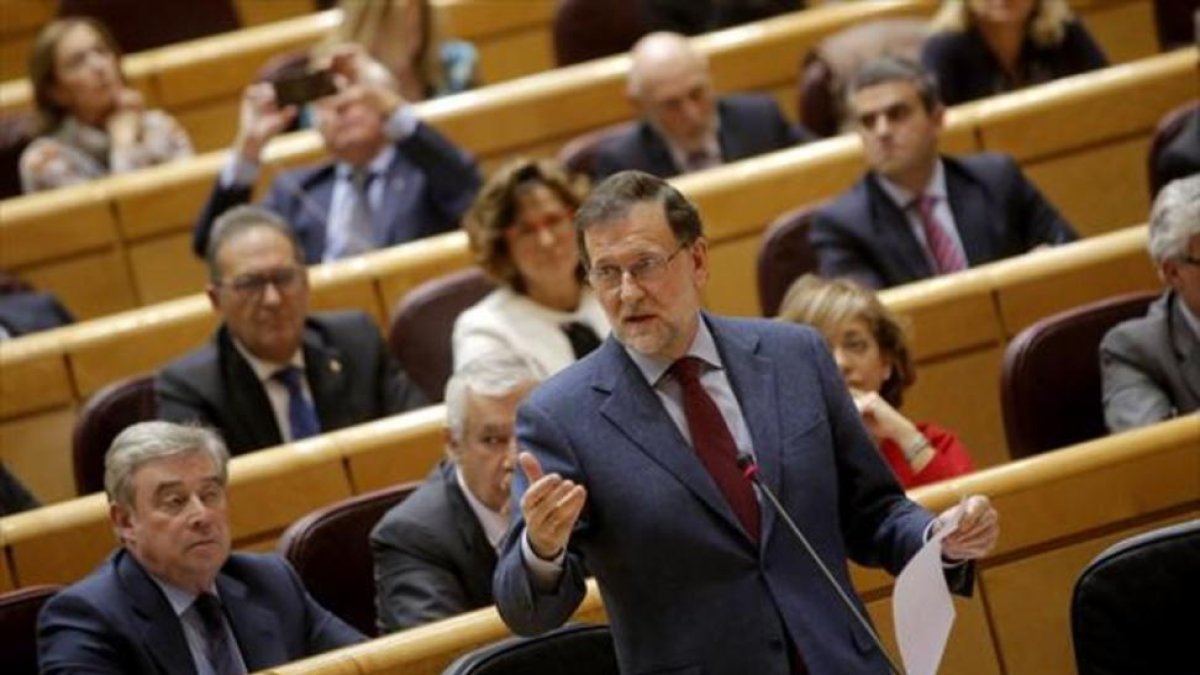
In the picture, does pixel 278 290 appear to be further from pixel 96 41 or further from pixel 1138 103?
pixel 1138 103

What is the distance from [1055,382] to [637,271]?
1.11 metres

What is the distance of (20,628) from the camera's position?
2.48 metres

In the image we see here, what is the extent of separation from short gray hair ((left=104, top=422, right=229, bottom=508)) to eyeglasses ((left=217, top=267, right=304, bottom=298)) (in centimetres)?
71

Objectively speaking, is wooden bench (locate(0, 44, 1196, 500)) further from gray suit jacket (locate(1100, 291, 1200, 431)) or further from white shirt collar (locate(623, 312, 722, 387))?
white shirt collar (locate(623, 312, 722, 387))

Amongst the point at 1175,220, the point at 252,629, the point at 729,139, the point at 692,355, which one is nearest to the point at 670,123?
the point at 729,139

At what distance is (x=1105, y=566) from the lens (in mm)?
2084

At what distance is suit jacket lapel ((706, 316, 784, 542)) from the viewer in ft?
6.35

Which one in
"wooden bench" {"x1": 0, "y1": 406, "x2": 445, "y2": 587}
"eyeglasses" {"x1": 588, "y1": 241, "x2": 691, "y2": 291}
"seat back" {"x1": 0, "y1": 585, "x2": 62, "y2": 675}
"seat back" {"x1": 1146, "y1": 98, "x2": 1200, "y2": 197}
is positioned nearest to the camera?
"eyeglasses" {"x1": 588, "y1": 241, "x2": 691, "y2": 291}

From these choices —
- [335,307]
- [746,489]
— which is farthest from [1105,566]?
A: [335,307]

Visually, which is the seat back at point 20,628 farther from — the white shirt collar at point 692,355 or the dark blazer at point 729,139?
the dark blazer at point 729,139

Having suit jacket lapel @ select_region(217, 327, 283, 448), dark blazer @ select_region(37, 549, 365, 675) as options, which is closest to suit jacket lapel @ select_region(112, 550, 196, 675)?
dark blazer @ select_region(37, 549, 365, 675)

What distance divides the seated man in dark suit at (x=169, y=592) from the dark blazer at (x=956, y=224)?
115cm

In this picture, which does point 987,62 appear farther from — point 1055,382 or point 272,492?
point 272,492

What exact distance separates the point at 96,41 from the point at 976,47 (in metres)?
1.42
